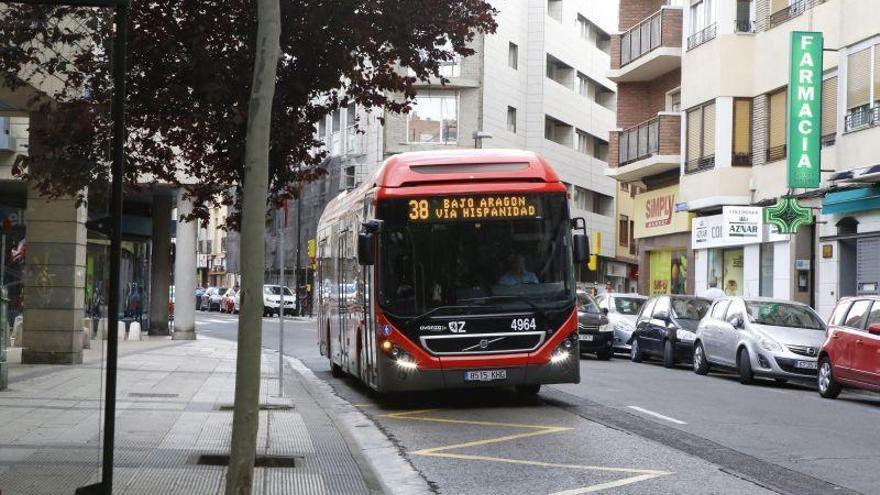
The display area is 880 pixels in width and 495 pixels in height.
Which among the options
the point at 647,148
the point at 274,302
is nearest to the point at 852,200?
the point at 647,148

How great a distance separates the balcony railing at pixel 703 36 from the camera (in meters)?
34.8

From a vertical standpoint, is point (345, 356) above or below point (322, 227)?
below

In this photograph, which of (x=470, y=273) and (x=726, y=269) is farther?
(x=726, y=269)

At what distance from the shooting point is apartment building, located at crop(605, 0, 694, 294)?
1497 inches

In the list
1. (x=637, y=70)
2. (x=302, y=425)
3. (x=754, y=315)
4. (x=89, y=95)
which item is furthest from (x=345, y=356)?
(x=637, y=70)

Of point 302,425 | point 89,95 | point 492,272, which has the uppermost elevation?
point 89,95

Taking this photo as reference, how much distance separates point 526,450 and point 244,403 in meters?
4.50

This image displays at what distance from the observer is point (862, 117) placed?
1059 inches

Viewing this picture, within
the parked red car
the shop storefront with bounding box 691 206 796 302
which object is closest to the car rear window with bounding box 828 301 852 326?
the parked red car

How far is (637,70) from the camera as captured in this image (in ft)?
134

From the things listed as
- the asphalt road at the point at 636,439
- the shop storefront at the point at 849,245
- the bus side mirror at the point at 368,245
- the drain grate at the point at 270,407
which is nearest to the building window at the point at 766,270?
the shop storefront at the point at 849,245

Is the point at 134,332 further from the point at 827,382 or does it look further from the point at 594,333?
the point at 827,382

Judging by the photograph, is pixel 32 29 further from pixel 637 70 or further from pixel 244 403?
pixel 637 70

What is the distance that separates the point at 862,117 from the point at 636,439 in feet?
56.1
